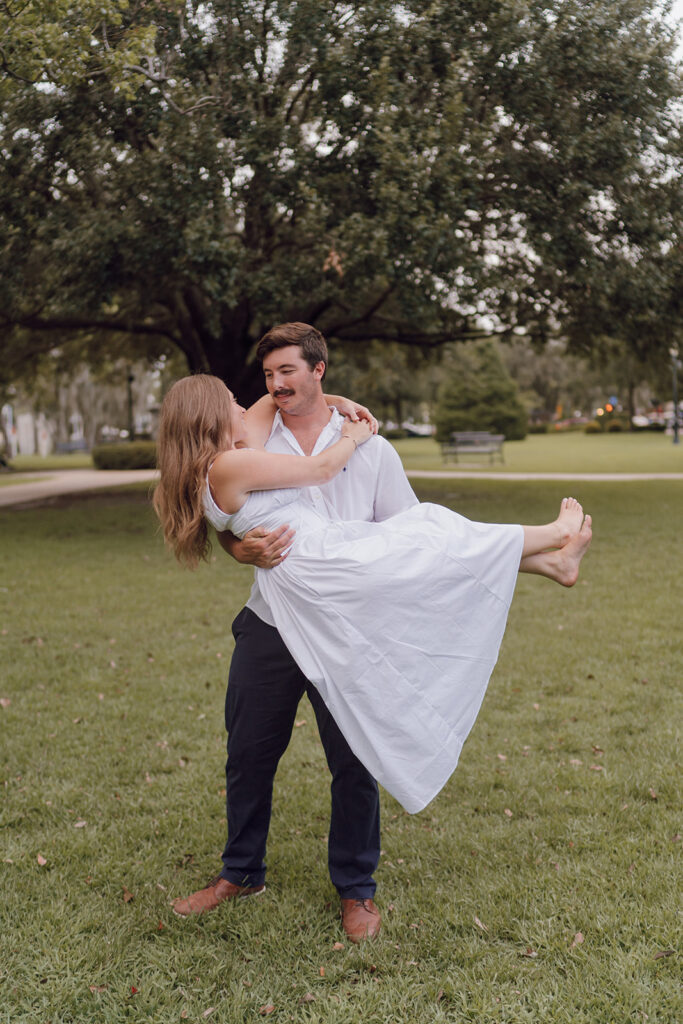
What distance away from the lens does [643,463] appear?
32.5 meters

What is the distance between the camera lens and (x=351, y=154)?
13.9 m

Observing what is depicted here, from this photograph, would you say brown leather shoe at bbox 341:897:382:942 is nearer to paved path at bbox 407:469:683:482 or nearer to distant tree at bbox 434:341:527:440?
paved path at bbox 407:469:683:482

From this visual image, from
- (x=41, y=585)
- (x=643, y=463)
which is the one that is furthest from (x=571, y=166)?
(x=643, y=463)

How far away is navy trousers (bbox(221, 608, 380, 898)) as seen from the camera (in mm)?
3385

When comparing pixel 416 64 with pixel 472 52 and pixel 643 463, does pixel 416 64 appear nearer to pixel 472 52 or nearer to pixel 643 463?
pixel 472 52

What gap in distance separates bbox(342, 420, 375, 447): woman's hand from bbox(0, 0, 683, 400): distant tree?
9.42 m

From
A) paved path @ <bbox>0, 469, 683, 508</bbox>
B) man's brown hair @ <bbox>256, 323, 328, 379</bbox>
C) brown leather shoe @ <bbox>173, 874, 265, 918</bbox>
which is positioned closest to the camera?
man's brown hair @ <bbox>256, 323, 328, 379</bbox>

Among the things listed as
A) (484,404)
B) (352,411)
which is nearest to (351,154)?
(352,411)

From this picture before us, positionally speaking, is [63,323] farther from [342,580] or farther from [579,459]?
[579,459]

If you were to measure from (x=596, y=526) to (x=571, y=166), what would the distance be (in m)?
5.77

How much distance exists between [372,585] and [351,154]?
40.5 feet

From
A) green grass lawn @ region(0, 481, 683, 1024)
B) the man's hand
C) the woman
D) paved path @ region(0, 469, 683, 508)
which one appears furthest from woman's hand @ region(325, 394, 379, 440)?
paved path @ region(0, 469, 683, 508)

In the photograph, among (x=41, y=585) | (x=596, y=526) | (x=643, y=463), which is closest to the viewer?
(x=41, y=585)

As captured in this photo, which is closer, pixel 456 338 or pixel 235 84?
pixel 235 84
